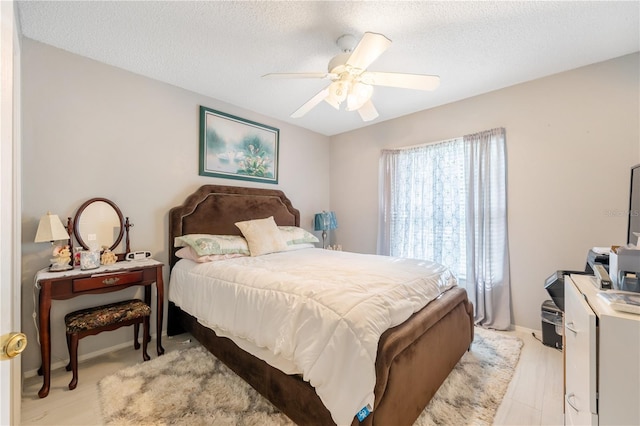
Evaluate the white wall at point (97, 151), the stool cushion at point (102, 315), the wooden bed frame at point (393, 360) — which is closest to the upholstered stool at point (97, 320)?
the stool cushion at point (102, 315)

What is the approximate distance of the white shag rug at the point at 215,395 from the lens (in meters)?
1.55

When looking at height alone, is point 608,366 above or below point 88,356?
above

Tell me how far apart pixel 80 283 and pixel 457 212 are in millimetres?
3665

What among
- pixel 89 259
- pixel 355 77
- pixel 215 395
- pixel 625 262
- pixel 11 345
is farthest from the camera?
pixel 89 259

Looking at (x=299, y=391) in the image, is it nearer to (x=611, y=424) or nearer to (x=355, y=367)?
(x=355, y=367)

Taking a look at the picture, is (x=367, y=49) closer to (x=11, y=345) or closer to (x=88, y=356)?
(x=11, y=345)

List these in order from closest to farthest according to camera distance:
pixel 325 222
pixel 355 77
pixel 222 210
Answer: pixel 355 77 → pixel 222 210 → pixel 325 222

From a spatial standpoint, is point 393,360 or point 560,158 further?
point 560,158

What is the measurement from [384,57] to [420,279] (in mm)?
1857

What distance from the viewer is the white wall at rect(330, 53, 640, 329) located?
7.35ft

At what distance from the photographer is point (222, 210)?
120 inches

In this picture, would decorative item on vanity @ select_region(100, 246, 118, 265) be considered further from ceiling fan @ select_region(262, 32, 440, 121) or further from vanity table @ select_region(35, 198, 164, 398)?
ceiling fan @ select_region(262, 32, 440, 121)

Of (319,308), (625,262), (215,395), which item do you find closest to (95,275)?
(215,395)

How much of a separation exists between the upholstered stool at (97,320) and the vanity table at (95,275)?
112 millimetres
